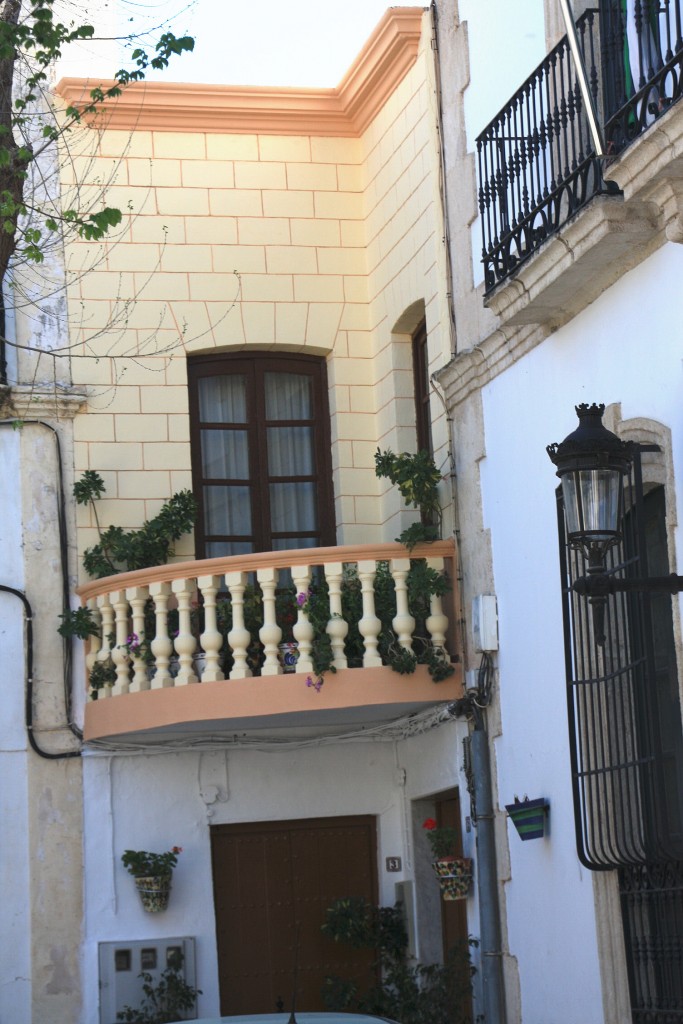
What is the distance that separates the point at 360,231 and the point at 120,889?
549 cm

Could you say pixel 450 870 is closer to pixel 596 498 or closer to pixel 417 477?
pixel 417 477

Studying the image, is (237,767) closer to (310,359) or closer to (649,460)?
(310,359)

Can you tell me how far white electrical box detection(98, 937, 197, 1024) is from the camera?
11.5 metres

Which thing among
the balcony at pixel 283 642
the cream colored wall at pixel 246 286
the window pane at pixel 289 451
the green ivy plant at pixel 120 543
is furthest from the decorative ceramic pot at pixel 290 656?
the window pane at pixel 289 451

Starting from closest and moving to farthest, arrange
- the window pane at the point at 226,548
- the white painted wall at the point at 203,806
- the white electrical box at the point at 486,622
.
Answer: the white electrical box at the point at 486,622 < the white painted wall at the point at 203,806 < the window pane at the point at 226,548

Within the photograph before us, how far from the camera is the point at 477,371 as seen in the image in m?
10.6

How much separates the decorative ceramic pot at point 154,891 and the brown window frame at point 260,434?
99.3 inches

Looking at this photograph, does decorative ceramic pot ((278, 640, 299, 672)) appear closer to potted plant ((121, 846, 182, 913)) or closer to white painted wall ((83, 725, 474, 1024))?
white painted wall ((83, 725, 474, 1024))

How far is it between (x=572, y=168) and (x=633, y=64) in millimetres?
623

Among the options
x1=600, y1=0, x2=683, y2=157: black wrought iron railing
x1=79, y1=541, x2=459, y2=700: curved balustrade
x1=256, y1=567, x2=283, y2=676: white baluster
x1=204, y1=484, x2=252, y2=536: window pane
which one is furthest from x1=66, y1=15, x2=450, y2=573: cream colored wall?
x1=600, y1=0, x2=683, y2=157: black wrought iron railing

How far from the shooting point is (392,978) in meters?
11.2

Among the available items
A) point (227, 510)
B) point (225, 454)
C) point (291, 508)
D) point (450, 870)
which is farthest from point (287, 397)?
point (450, 870)

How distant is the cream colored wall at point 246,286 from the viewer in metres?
12.5

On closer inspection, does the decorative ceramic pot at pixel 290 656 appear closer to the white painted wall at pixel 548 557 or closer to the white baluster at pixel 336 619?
the white baluster at pixel 336 619
